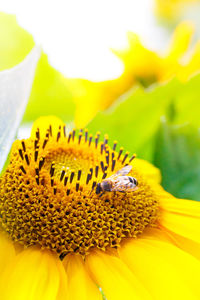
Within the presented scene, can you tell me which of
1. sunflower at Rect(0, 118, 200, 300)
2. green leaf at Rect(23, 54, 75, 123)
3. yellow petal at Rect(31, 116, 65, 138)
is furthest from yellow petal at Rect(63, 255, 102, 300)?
green leaf at Rect(23, 54, 75, 123)

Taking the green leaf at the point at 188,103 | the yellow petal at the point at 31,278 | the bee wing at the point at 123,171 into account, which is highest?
the green leaf at the point at 188,103

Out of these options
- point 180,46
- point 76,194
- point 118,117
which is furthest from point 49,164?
point 180,46

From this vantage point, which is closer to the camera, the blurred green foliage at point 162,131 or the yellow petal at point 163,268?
the yellow petal at point 163,268

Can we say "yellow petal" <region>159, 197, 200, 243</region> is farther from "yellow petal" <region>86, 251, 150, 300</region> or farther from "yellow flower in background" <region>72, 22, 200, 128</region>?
"yellow flower in background" <region>72, 22, 200, 128</region>

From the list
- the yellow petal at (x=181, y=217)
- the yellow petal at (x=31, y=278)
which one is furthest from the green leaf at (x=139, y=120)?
the yellow petal at (x=31, y=278)

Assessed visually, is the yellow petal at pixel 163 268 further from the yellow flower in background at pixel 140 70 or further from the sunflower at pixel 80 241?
the yellow flower in background at pixel 140 70

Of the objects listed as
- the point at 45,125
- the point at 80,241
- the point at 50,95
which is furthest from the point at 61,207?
the point at 50,95

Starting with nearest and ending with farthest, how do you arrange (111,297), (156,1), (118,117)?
1. (111,297)
2. (118,117)
3. (156,1)

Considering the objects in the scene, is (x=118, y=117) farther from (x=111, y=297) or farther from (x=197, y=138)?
(x=111, y=297)
